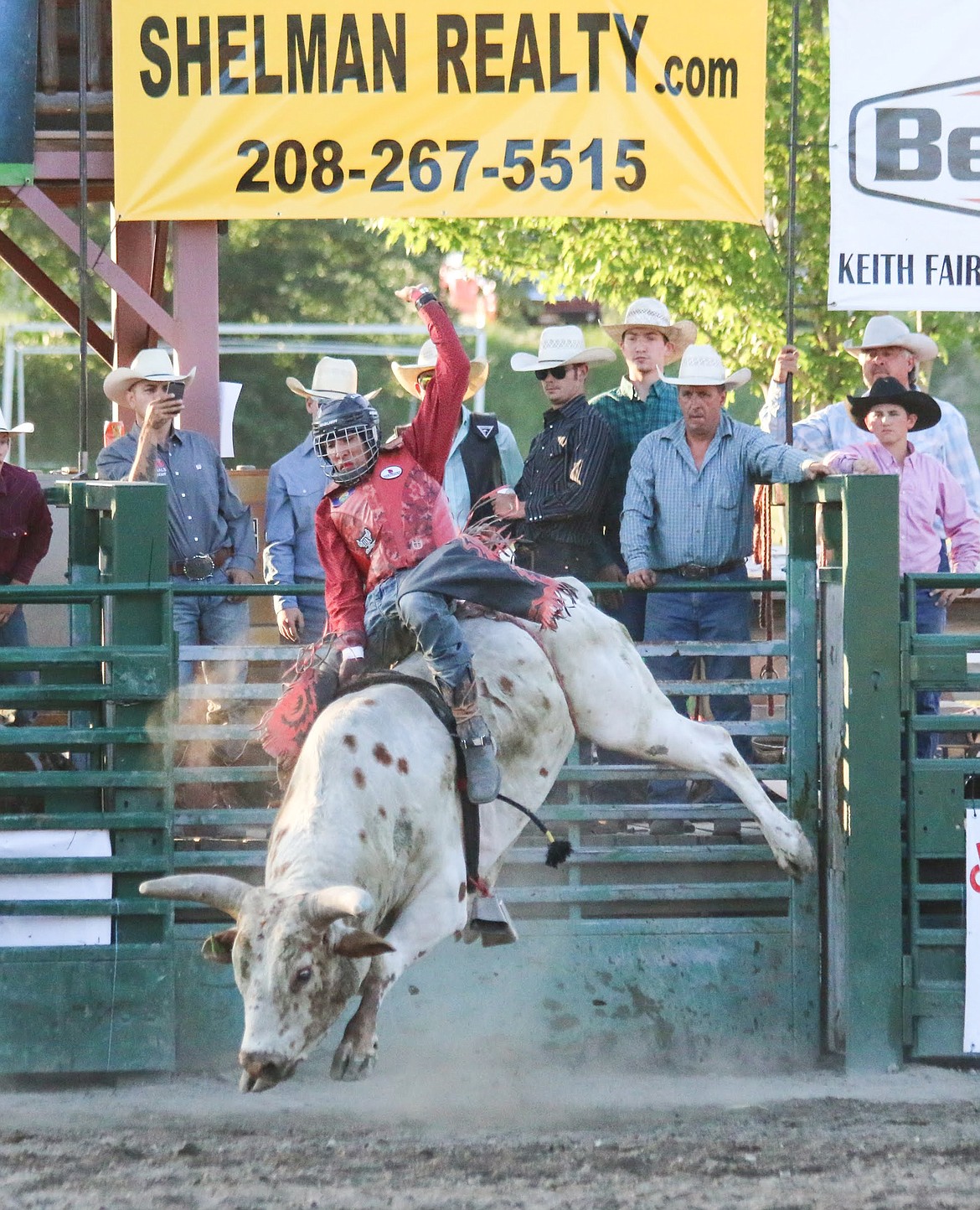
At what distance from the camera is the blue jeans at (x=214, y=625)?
289 inches

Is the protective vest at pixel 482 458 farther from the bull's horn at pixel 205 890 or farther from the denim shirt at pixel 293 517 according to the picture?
the bull's horn at pixel 205 890

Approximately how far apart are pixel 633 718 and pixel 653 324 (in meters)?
2.47

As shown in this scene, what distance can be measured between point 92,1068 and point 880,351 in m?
4.71

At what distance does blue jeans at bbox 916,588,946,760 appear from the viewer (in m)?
6.64

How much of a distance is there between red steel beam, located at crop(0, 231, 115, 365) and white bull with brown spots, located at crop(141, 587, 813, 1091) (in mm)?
5303

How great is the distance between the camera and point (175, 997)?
639 cm

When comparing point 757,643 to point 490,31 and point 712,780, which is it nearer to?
point 712,780

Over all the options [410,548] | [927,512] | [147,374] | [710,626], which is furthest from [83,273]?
[927,512]

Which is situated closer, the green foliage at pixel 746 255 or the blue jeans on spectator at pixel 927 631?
the blue jeans on spectator at pixel 927 631

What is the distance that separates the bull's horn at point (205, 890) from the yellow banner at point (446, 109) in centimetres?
395

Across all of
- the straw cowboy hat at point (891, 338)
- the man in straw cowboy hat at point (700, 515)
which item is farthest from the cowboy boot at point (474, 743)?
the straw cowboy hat at point (891, 338)

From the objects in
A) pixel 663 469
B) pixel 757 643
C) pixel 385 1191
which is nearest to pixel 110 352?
pixel 663 469

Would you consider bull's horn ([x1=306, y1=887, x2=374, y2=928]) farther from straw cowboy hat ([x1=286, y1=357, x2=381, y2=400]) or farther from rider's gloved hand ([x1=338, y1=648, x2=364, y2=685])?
straw cowboy hat ([x1=286, y1=357, x2=381, y2=400])

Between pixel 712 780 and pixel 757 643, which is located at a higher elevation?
pixel 757 643
